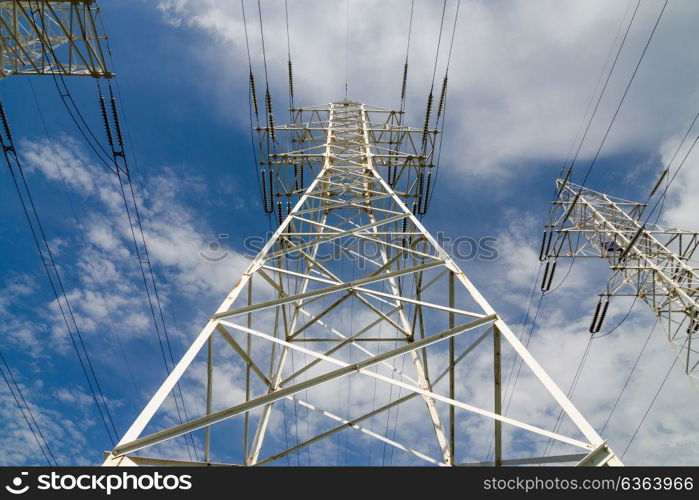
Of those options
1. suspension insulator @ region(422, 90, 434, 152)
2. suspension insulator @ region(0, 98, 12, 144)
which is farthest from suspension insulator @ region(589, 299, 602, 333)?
suspension insulator @ region(0, 98, 12, 144)

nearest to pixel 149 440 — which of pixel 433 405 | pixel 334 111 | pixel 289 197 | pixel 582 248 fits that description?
pixel 433 405

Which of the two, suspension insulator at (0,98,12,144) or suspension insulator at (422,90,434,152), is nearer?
suspension insulator at (0,98,12,144)

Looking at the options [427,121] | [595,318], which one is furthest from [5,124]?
[595,318]

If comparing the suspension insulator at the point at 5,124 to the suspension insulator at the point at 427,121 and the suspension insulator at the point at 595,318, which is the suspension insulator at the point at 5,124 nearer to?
the suspension insulator at the point at 427,121

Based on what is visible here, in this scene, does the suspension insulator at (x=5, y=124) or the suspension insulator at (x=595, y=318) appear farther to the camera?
the suspension insulator at (x=595, y=318)

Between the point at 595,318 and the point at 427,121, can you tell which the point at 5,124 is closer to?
the point at 427,121

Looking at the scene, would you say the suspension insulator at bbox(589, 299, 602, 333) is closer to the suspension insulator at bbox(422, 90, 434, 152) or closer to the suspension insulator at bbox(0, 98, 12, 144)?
the suspension insulator at bbox(422, 90, 434, 152)

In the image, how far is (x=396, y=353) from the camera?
469 centimetres

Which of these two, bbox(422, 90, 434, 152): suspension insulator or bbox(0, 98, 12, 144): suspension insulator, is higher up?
bbox(422, 90, 434, 152): suspension insulator

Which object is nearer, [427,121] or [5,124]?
[5,124]

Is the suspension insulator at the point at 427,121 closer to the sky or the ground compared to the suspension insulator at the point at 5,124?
closer to the sky

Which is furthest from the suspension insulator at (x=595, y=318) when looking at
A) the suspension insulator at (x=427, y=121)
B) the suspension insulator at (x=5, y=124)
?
the suspension insulator at (x=5, y=124)

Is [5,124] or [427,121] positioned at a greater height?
[427,121]
